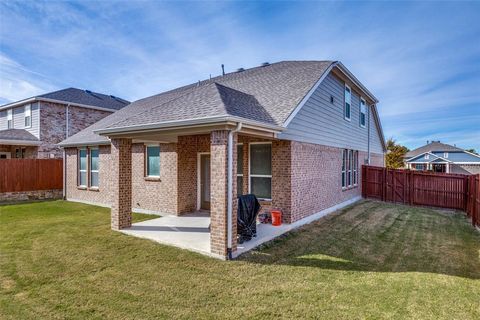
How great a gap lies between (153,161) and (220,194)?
19.2ft

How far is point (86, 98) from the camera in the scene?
74.1 ft

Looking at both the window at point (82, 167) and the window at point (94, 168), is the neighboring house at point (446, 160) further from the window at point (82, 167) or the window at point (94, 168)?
the window at point (82, 167)

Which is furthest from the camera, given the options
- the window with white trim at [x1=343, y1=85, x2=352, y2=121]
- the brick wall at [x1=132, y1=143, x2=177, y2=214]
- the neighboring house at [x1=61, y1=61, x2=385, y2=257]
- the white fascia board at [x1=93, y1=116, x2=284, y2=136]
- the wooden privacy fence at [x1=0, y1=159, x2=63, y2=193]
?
the wooden privacy fence at [x1=0, y1=159, x2=63, y2=193]

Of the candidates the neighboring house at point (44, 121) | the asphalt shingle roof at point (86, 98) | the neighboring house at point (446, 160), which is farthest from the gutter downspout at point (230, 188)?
the neighboring house at point (446, 160)

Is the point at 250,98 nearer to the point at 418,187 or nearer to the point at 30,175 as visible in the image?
the point at 418,187

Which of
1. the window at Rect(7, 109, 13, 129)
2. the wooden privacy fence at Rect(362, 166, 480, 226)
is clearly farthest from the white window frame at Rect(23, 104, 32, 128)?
the wooden privacy fence at Rect(362, 166, 480, 226)

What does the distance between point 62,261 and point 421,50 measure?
1737 cm

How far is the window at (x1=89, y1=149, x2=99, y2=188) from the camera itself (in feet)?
43.2

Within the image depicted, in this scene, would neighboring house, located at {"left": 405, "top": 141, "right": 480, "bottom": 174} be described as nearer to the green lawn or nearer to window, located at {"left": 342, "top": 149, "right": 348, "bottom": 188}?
window, located at {"left": 342, "top": 149, "right": 348, "bottom": 188}

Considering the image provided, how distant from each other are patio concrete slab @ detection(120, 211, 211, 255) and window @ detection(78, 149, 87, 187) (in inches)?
268

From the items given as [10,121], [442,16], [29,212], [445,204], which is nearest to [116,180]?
[29,212]

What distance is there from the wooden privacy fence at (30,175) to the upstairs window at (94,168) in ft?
14.0

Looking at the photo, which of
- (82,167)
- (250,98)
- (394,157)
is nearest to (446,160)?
(394,157)

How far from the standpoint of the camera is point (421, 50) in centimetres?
1389
